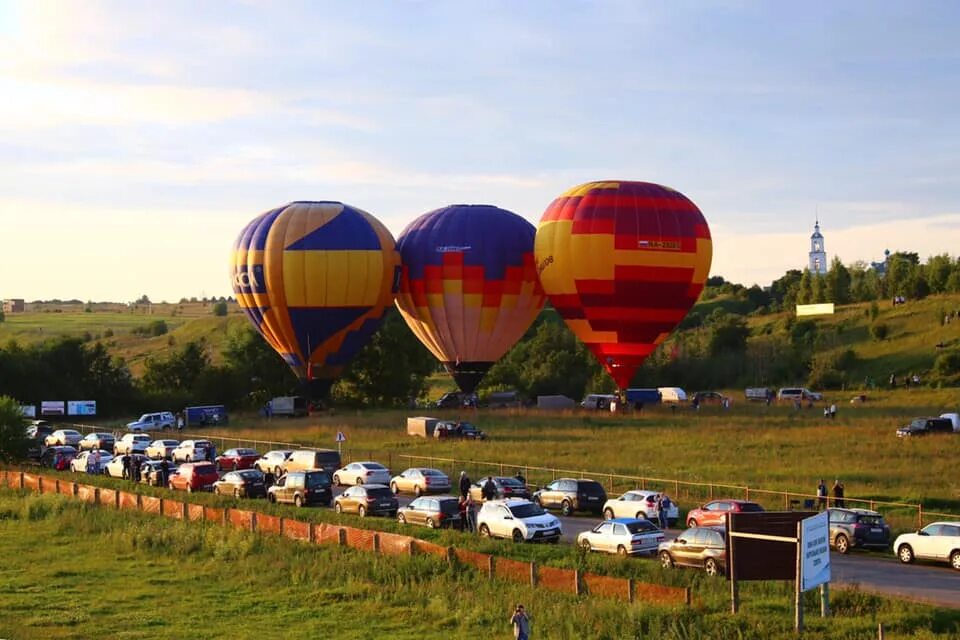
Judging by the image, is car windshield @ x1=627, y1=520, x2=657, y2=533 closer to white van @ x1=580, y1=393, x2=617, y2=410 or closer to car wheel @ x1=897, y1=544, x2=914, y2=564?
car wheel @ x1=897, y1=544, x2=914, y2=564

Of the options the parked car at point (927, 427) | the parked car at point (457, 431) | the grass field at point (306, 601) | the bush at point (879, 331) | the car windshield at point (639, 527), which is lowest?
the grass field at point (306, 601)

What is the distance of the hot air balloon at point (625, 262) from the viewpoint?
243 ft

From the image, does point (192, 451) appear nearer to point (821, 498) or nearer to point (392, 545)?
point (392, 545)

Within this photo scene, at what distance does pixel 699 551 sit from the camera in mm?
31750

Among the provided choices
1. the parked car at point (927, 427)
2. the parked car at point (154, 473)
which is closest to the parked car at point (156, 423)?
the parked car at point (154, 473)

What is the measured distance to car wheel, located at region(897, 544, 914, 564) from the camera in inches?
1339

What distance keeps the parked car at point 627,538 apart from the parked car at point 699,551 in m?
1.17

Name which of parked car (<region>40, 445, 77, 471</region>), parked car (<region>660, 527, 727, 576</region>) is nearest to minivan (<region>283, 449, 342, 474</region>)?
parked car (<region>40, 445, 77, 471</region>)

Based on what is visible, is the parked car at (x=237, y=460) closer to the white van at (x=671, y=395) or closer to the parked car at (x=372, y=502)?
the parked car at (x=372, y=502)

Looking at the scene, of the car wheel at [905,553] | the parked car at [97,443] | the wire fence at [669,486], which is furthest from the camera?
the parked car at [97,443]

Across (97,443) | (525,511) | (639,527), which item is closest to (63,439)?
(97,443)

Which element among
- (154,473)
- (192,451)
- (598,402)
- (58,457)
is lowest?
(58,457)

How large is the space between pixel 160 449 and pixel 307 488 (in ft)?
67.7

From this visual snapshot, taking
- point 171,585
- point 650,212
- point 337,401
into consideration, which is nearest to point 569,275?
point 650,212
